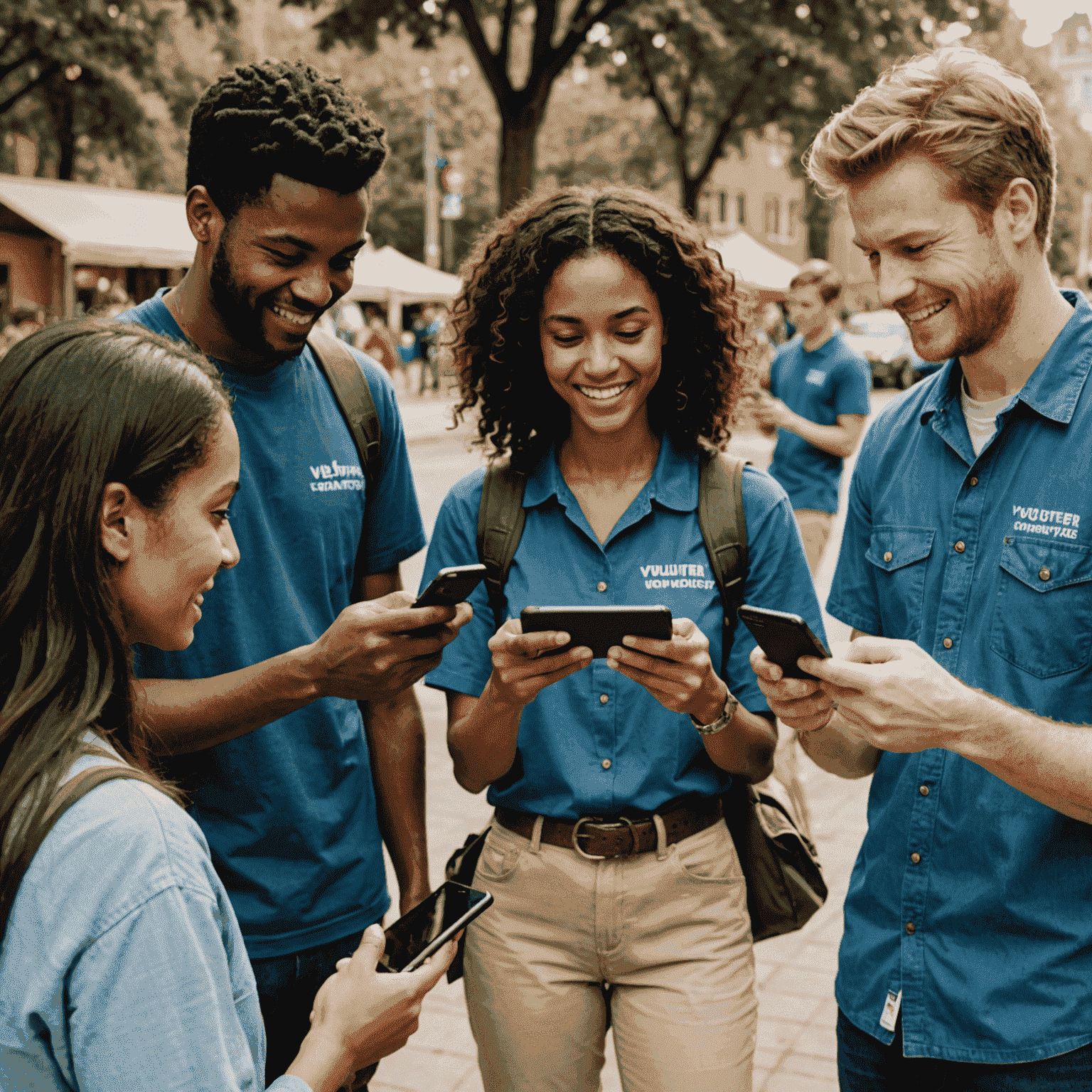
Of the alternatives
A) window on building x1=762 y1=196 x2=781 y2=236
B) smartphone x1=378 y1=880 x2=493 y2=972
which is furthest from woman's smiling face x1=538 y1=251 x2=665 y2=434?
A: window on building x1=762 y1=196 x2=781 y2=236

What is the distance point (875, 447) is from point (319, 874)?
4.60 feet

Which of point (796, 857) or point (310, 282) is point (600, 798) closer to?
point (796, 857)

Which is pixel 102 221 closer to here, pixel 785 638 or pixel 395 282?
pixel 395 282

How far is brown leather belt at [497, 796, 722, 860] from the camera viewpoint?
2457 mm

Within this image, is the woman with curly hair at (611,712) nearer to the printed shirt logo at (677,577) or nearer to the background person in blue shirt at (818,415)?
the printed shirt logo at (677,577)

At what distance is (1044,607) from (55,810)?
1569 millimetres

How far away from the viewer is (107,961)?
4.42 ft

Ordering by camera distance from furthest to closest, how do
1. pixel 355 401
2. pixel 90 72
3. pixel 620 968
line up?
pixel 90 72, pixel 355 401, pixel 620 968

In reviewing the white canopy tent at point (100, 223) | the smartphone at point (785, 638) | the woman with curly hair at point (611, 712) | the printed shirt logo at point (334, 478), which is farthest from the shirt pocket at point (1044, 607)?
the white canopy tent at point (100, 223)

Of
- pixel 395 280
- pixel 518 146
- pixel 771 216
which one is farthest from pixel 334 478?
pixel 771 216

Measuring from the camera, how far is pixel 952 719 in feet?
6.32

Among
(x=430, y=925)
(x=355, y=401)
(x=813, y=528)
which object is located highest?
(x=355, y=401)

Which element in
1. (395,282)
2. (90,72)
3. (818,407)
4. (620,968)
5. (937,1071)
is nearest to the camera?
(937,1071)

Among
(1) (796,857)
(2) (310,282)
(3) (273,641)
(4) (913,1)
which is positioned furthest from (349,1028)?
(4) (913,1)
